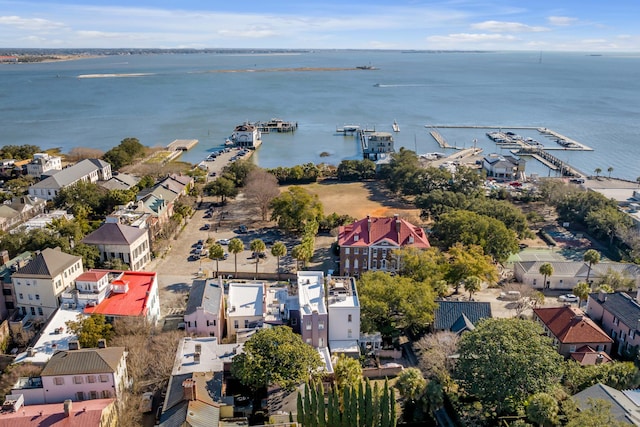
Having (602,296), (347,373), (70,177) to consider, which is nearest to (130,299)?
(347,373)

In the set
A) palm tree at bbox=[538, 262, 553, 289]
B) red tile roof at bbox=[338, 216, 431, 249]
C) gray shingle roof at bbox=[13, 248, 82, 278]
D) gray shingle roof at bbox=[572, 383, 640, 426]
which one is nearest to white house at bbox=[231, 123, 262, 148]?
red tile roof at bbox=[338, 216, 431, 249]

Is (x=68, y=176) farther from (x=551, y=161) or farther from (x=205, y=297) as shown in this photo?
(x=551, y=161)

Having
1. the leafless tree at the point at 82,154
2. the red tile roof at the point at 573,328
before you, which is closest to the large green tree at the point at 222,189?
the leafless tree at the point at 82,154

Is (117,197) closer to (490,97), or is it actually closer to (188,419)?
(188,419)

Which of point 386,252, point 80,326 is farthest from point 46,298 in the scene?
point 386,252

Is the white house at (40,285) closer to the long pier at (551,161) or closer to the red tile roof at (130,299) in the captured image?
the red tile roof at (130,299)
